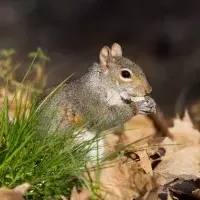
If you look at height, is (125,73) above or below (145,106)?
above

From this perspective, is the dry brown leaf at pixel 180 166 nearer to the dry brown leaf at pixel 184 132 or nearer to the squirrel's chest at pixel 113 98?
the squirrel's chest at pixel 113 98

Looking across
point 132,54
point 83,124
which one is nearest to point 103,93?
point 83,124

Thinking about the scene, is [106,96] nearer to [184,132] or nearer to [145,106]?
[145,106]

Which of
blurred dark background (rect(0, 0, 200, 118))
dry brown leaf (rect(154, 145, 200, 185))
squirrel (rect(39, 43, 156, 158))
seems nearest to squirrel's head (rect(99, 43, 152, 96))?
squirrel (rect(39, 43, 156, 158))

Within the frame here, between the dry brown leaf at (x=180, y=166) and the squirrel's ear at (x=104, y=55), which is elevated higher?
the squirrel's ear at (x=104, y=55)

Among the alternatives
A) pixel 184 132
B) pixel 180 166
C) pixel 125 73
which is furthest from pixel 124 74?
pixel 184 132

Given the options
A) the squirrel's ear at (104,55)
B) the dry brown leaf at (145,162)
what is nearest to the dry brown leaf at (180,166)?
the dry brown leaf at (145,162)

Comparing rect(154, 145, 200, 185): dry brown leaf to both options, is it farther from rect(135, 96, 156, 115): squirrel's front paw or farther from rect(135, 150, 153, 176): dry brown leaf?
rect(135, 96, 156, 115): squirrel's front paw
